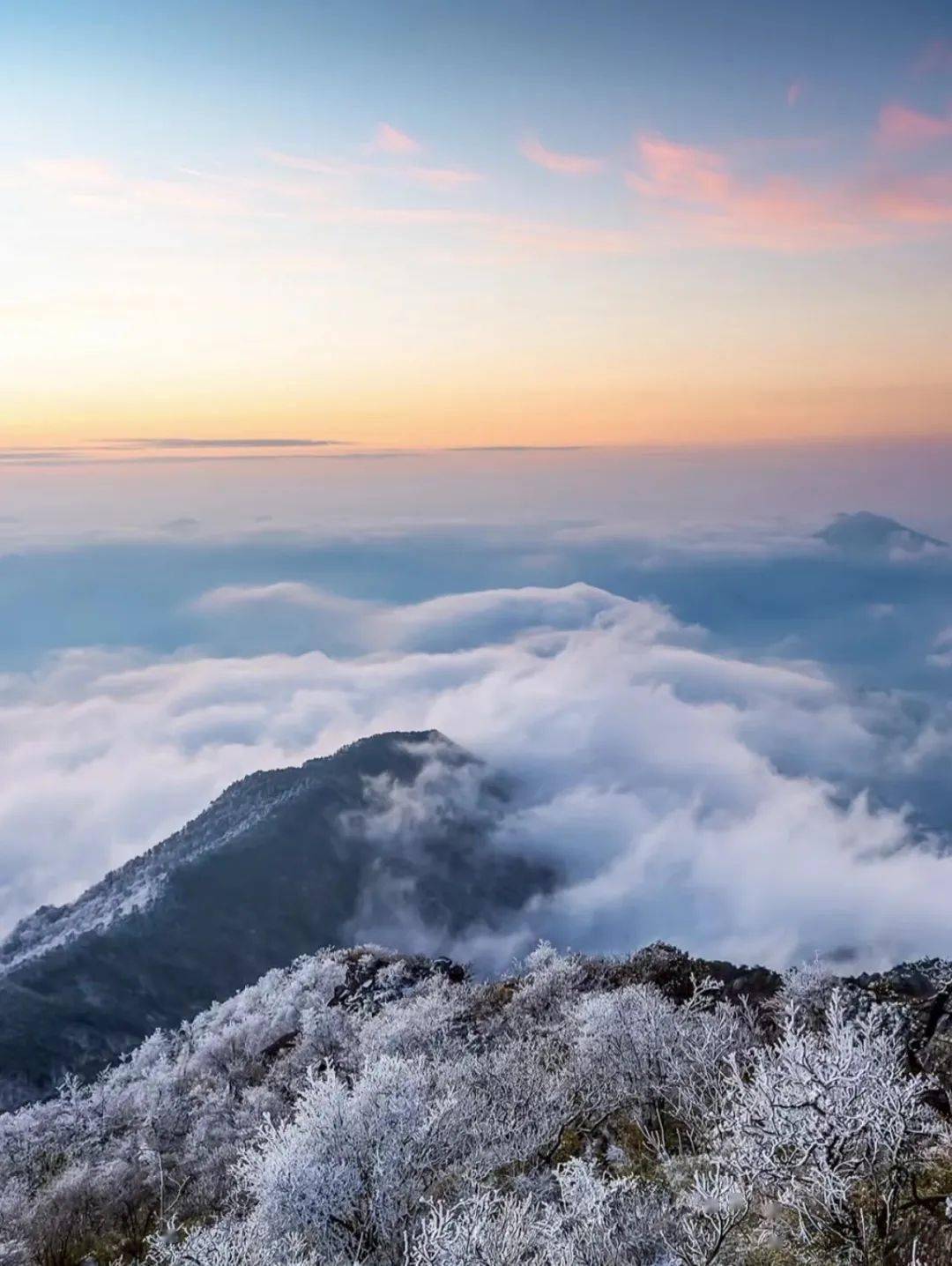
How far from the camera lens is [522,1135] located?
111 ft

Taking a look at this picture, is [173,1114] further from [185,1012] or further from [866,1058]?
[185,1012]

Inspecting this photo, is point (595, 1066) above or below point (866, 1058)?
below

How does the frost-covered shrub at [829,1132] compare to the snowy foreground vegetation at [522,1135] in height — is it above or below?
above

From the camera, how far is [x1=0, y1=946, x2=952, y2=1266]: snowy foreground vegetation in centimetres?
1812

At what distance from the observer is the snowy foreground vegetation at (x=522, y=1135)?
59.5 ft

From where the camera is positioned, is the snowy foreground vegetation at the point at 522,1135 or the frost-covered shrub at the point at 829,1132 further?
the snowy foreground vegetation at the point at 522,1135

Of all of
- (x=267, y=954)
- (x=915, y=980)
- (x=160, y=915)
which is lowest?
(x=267, y=954)

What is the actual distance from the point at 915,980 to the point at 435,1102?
139 ft

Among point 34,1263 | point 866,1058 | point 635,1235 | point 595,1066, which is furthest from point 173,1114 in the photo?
point 866,1058

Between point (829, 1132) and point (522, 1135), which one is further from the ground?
point (829, 1132)

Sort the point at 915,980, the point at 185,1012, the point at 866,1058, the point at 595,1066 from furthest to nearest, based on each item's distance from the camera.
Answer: the point at 185,1012 → the point at 915,980 → the point at 595,1066 → the point at 866,1058

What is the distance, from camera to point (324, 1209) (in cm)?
2530

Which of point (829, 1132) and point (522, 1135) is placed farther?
point (522, 1135)

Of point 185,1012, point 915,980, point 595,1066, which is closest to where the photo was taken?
point 595,1066
